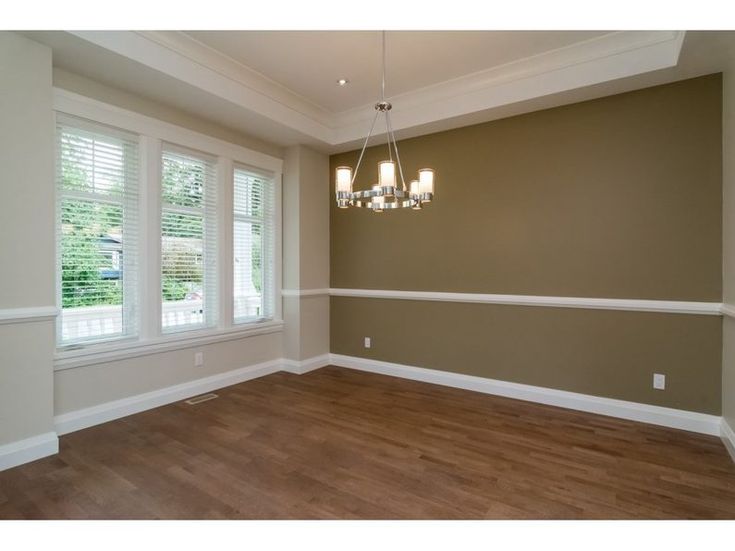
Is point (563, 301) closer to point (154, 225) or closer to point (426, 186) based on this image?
point (426, 186)

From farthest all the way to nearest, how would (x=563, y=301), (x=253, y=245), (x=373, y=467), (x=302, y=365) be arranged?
(x=302, y=365) < (x=253, y=245) < (x=563, y=301) < (x=373, y=467)

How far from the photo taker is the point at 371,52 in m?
3.20

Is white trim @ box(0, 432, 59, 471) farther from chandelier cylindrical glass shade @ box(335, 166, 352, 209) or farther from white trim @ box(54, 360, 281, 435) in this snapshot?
chandelier cylindrical glass shade @ box(335, 166, 352, 209)

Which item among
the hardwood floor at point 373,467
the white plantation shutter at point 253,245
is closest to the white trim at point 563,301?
the hardwood floor at point 373,467

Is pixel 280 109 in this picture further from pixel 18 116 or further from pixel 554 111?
pixel 554 111

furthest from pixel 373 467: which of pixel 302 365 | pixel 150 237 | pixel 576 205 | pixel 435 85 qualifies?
pixel 435 85

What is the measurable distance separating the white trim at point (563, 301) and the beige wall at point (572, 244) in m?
0.06

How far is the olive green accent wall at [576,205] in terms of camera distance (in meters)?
3.00

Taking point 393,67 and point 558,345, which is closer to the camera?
point 393,67

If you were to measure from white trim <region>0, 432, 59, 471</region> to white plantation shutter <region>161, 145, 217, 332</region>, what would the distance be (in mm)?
1224

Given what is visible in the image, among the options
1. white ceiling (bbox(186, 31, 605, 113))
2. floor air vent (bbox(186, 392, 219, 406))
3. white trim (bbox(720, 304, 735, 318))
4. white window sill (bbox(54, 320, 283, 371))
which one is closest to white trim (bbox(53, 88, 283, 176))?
white ceiling (bbox(186, 31, 605, 113))

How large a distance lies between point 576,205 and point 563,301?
0.89m

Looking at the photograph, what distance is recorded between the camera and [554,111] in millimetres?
3574
